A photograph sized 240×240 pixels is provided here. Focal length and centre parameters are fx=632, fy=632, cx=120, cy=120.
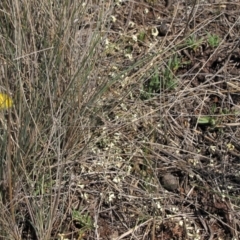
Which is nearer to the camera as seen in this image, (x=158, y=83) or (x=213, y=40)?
(x=158, y=83)

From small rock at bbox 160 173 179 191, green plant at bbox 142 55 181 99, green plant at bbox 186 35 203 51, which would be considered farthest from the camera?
green plant at bbox 186 35 203 51

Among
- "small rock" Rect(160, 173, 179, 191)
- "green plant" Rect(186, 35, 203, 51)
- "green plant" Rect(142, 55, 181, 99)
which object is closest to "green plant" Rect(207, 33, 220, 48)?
"green plant" Rect(186, 35, 203, 51)

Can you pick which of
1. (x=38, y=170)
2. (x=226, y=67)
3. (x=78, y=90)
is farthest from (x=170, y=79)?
(x=38, y=170)

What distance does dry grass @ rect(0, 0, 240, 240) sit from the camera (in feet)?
5.81

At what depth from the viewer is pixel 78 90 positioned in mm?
1928

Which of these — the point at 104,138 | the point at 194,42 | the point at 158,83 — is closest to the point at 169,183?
the point at 104,138

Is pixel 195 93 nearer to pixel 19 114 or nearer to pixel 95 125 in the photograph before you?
pixel 95 125

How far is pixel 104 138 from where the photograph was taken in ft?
6.78

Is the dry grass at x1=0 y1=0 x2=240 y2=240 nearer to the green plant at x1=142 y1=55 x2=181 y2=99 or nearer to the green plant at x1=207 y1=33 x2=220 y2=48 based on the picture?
the green plant at x1=142 y1=55 x2=181 y2=99

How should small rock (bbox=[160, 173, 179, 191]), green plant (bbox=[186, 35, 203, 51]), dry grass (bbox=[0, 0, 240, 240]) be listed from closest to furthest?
dry grass (bbox=[0, 0, 240, 240]), small rock (bbox=[160, 173, 179, 191]), green plant (bbox=[186, 35, 203, 51])

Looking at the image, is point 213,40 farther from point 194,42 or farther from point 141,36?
point 141,36

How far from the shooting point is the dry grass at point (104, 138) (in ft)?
5.81

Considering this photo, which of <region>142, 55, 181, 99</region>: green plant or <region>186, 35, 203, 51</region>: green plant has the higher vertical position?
<region>186, 35, 203, 51</region>: green plant

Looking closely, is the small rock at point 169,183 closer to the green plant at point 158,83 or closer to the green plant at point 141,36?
the green plant at point 158,83
